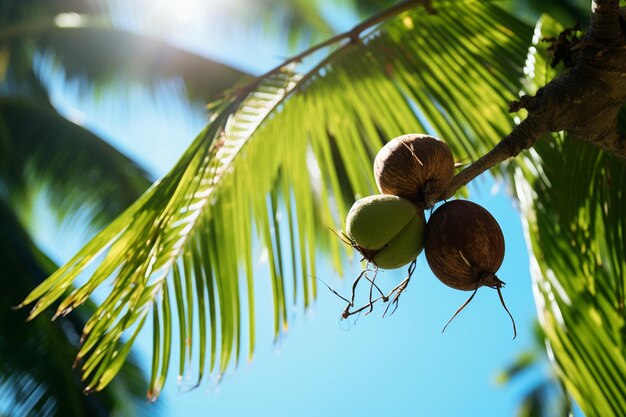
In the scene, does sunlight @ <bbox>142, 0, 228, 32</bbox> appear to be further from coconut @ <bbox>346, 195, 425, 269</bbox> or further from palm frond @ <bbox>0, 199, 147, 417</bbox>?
coconut @ <bbox>346, 195, 425, 269</bbox>

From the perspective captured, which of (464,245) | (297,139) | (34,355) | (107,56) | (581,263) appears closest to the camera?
(464,245)

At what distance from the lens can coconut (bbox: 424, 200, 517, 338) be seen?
1017mm

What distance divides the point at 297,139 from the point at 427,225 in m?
1.09

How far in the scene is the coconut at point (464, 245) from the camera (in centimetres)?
102

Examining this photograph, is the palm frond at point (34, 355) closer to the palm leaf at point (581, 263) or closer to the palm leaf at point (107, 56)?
the palm leaf at point (107, 56)

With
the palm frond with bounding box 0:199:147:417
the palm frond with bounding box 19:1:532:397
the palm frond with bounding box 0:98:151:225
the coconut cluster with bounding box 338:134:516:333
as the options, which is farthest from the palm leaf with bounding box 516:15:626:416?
the palm frond with bounding box 0:98:151:225

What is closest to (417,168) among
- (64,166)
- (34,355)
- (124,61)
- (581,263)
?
→ (581,263)

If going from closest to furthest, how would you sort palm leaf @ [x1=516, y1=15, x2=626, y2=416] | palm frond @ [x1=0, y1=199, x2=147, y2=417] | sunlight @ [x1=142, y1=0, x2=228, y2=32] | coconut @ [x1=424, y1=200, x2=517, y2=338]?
coconut @ [x1=424, y1=200, x2=517, y2=338] → palm leaf @ [x1=516, y1=15, x2=626, y2=416] → palm frond @ [x1=0, y1=199, x2=147, y2=417] → sunlight @ [x1=142, y1=0, x2=228, y2=32]

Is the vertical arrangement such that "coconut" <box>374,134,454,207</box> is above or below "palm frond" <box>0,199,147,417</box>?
above

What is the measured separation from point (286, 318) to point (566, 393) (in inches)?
29.4

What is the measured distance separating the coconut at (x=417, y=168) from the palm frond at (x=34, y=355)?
3.74 meters

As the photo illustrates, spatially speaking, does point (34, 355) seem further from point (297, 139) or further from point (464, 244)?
point (464, 244)

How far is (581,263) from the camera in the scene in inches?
69.4

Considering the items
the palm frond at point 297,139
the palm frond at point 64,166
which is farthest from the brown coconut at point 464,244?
the palm frond at point 64,166
